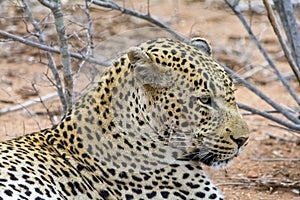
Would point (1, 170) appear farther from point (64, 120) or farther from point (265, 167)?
point (265, 167)

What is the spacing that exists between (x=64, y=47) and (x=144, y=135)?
1261mm

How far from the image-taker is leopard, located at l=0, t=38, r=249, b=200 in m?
4.63

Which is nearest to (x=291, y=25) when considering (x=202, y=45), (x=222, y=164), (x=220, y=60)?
(x=202, y=45)

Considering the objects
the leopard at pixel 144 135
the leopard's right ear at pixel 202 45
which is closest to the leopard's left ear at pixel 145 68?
the leopard at pixel 144 135

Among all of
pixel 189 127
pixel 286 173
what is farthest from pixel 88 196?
pixel 286 173

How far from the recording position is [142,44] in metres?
4.84

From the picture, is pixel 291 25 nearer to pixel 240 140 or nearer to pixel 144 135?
pixel 240 140

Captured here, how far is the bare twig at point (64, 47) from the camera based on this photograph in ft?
18.6

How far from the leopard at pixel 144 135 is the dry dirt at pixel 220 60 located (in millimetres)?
678

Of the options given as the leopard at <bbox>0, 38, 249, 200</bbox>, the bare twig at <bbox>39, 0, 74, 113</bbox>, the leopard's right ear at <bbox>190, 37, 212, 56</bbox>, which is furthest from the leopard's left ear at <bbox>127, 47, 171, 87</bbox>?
the bare twig at <bbox>39, 0, 74, 113</bbox>

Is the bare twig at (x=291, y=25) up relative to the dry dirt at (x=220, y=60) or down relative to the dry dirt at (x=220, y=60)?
up

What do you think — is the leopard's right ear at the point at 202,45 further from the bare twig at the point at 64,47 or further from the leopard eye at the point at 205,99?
the bare twig at the point at 64,47

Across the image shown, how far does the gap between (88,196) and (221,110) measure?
0.78 meters

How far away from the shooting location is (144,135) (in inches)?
187
